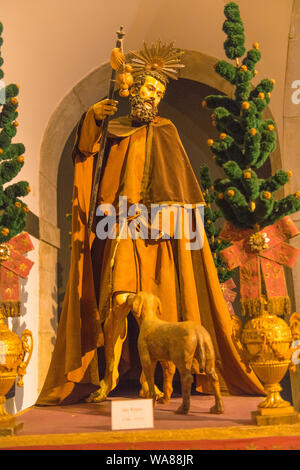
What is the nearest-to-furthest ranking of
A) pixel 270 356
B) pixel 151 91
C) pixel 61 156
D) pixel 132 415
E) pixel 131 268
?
pixel 132 415 → pixel 270 356 → pixel 131 268 → pixel 151 91 → pixel 61 156

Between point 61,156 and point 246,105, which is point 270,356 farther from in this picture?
point 61,156

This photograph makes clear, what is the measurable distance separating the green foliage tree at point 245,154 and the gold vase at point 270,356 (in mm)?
637

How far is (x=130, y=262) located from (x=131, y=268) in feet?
0.14

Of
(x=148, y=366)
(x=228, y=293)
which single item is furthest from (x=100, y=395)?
(x=228, y=293)

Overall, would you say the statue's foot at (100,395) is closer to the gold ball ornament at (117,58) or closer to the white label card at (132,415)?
the white label card at (132,415)

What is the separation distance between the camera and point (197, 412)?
118 inches

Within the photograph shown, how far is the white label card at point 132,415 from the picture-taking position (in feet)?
8.16

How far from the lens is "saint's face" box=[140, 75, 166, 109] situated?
3935 mm

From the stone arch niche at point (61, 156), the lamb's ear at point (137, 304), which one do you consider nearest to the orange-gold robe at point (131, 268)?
the lamb's ear at point (137, 304)

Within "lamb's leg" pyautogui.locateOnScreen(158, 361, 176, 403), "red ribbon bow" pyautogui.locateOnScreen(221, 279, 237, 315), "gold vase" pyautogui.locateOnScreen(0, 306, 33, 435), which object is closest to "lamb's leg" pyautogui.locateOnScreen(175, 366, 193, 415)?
"lamb's leg" pyautogui.locateOnScreen(158, 361, 176, 403)

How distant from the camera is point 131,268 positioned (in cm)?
359

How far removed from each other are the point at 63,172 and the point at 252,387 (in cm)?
319
